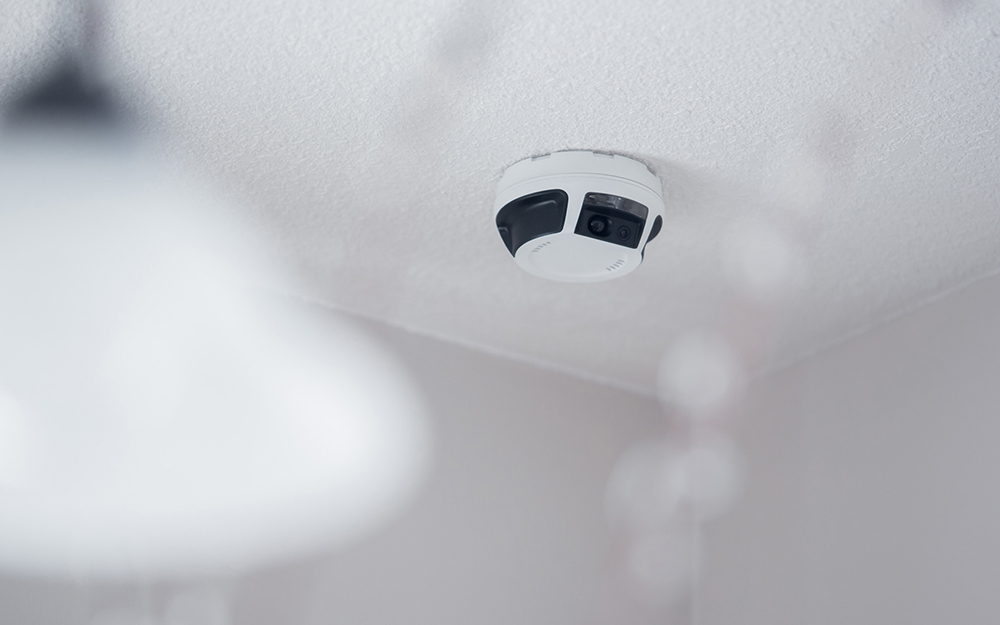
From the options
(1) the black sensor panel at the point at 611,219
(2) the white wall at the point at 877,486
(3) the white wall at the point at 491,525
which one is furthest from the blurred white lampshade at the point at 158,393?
(2) the white wall at the point at 877,486

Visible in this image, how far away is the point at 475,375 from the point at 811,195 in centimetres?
103

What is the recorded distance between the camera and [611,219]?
137 centimetres

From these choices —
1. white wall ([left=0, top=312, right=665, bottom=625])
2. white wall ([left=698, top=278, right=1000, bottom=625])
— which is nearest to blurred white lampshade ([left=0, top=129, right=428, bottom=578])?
white wall ([left=0, top=312, right=665, bottom=625])

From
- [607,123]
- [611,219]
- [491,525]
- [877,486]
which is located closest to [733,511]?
[877,486]

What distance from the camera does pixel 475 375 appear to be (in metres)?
2.20

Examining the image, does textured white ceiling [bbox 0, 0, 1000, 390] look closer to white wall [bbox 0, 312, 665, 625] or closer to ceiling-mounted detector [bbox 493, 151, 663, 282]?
ceiling-mounted detector [bbox 493, 151, 663, 282]

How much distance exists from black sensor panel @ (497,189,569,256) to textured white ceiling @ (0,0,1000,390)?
0.29 feet

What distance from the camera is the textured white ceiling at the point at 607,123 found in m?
1.14

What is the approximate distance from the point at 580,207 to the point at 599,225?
0.15ft

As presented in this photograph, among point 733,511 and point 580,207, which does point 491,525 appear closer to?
point 733,511

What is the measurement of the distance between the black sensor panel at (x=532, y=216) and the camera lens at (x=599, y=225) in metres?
0.05

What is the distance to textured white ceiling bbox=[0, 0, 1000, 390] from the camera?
114 centimetres

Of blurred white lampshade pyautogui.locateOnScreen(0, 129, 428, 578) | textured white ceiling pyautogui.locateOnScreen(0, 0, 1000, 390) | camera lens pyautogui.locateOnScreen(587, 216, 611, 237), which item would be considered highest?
textured white ceiling pyautogui.locateOnScreen(0, 0, 1000, 390)

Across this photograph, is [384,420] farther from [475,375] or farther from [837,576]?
[837,576]
